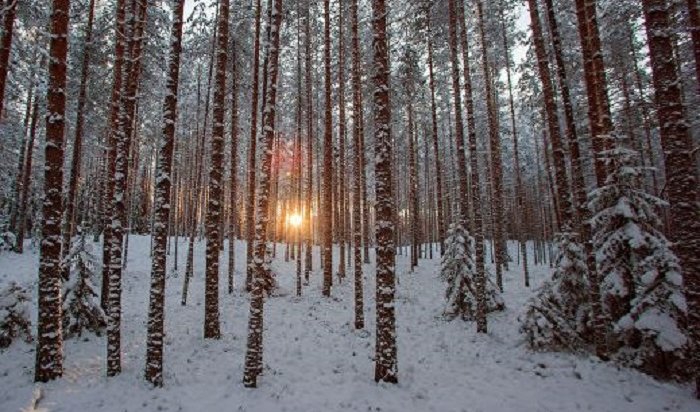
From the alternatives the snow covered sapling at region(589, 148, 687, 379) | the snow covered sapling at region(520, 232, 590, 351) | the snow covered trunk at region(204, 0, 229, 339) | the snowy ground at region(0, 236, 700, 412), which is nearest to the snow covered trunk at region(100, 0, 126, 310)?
the snow covered trunk at region(204, 0, 229, 339)

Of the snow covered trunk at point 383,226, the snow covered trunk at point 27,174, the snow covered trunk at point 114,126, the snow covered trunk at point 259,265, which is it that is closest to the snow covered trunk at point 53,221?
the snow covered trunk at point 114,126

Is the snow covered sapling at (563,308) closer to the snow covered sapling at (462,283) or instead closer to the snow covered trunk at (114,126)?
the snow covered sapling at (462,283)

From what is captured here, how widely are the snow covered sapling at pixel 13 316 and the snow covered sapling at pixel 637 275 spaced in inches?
640

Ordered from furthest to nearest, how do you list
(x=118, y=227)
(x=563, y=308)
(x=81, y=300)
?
(x=81, y=300) < (x=563, y=308) < (x=118, y=227)

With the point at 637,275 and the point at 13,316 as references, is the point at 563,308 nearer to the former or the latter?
the point at 637,275

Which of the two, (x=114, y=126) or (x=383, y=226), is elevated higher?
(x=114, y=126)

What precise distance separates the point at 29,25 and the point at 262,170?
12238mm

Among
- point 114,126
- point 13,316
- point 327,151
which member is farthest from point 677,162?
point 13,316

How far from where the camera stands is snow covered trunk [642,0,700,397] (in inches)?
302

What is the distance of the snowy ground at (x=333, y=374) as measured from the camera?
848cm

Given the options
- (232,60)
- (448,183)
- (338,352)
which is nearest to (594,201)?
(338,352)

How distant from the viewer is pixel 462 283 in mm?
15555

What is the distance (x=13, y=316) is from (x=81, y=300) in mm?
1666

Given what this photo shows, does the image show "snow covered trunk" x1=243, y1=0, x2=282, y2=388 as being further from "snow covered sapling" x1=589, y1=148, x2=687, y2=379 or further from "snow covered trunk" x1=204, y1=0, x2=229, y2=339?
"snow covered sapling" x1=589, y1=148, x2=687, y2=379
